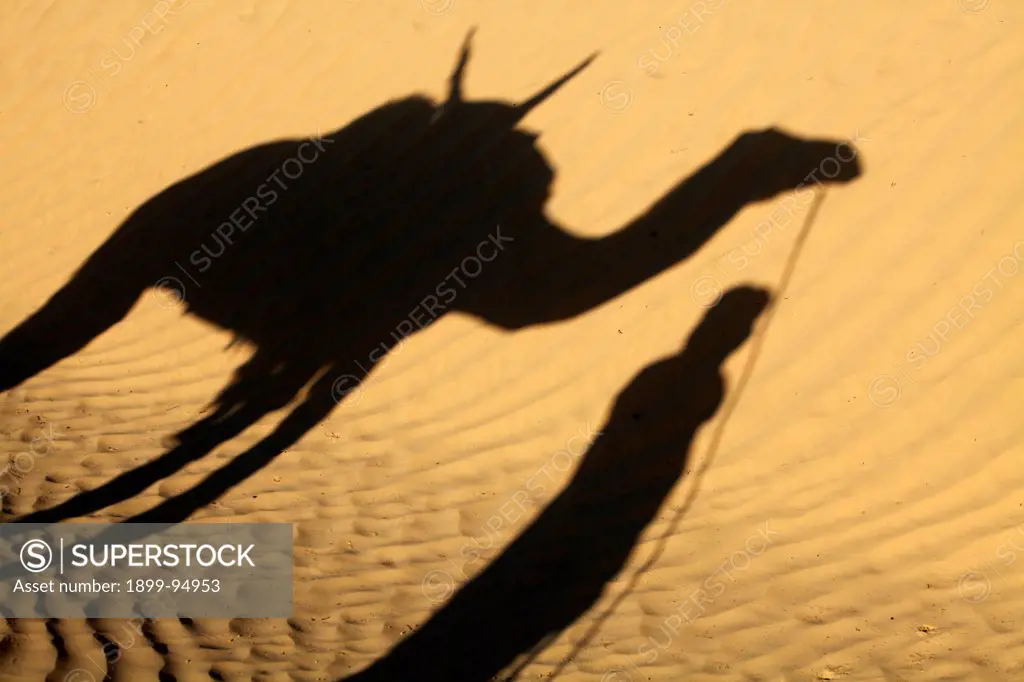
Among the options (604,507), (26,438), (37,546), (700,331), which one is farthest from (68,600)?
(700,331)

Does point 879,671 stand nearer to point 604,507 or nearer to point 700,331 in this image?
point 604,507

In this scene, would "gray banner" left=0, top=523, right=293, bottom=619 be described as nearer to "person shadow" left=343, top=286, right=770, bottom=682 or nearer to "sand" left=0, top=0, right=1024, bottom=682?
"sand" left=0, top=0, right=1024, bottom=682

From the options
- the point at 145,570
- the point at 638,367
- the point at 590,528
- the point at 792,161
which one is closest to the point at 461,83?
the point at 792,161

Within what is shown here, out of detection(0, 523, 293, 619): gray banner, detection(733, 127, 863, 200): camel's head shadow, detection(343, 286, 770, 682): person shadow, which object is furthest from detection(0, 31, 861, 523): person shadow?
detection(343, 286, 770, 682): person shadow

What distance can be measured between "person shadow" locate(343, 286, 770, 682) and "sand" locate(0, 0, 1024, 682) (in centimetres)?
7

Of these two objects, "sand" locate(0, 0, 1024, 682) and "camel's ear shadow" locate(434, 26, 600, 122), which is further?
"camel's ear shadow" locate(434, 26, 600, 122)

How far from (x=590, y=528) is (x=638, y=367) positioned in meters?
1.11

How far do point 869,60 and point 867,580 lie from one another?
3.44 metres

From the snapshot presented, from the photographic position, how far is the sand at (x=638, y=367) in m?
4.32

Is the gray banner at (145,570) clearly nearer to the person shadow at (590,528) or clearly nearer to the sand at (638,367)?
the sand at (638,367)

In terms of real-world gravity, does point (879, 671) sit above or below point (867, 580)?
below

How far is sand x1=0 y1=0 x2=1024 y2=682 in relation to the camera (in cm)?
432

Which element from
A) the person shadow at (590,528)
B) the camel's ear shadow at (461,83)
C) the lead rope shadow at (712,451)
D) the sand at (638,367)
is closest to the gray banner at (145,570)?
the sand at (638,367)

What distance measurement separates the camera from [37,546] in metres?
4.71
